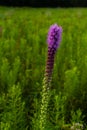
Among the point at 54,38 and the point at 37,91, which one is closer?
the point at 54,38

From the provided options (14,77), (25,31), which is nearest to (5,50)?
(14,77)

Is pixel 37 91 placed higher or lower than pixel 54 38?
lower

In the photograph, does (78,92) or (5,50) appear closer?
(78,92)

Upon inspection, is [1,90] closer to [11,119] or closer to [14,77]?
[14,77]

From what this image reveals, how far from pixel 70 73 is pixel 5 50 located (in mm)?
1367

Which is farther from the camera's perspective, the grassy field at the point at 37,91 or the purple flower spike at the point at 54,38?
the grassy field at the point at 37,91

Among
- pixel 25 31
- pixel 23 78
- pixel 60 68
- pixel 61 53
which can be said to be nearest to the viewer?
pixel 23 78

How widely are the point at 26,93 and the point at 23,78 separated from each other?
153 millimetres

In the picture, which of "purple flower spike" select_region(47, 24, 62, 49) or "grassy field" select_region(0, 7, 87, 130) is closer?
"purple flower spike" select_region(47, 24, 62, 49)
